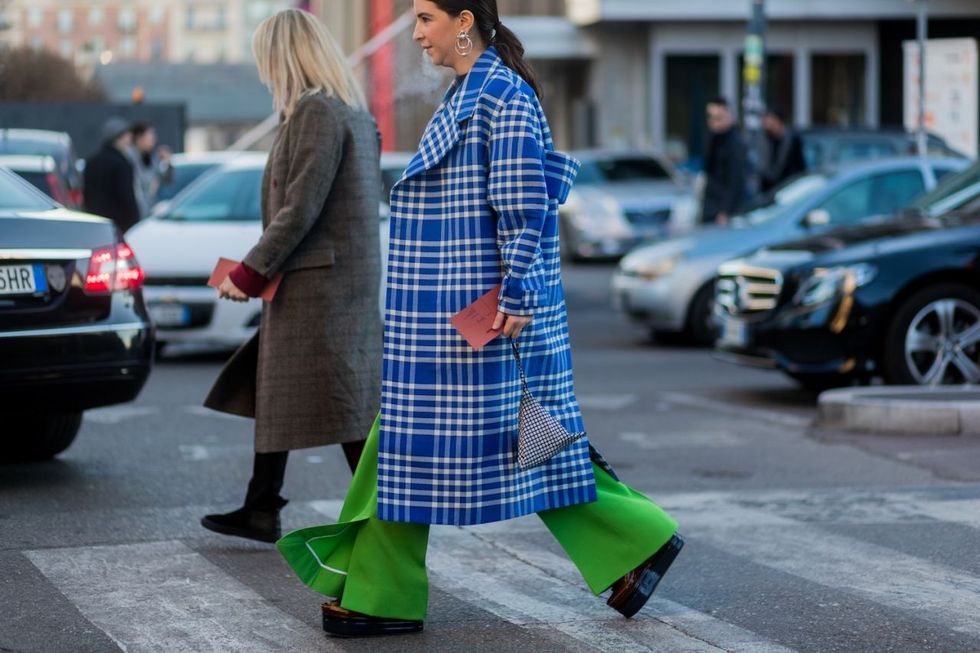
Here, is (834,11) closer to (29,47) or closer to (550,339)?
(29,47)

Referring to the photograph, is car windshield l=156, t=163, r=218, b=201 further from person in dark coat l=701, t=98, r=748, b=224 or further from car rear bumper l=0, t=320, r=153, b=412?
car rear bumper l=0, t=320, r=153, b=412

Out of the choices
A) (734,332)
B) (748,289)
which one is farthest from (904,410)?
(748,289)

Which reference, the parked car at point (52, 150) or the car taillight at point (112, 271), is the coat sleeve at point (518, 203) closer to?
the car taillight at point (112, 271)

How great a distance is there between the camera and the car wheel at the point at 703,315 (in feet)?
46.4

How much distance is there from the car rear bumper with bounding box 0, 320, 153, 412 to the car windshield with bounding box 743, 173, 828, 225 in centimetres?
724

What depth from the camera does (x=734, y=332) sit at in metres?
11.0

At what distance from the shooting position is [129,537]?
6.55 meters

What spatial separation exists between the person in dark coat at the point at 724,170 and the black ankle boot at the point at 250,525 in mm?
10174

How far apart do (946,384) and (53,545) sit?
19.3 feet

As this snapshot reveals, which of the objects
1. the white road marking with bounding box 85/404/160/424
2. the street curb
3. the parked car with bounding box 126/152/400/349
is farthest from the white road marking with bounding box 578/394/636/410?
the white road marking with bounding box 85/404/160/424

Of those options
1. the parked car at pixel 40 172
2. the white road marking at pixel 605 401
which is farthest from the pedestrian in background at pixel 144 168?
the white road marking at pixel 605 401

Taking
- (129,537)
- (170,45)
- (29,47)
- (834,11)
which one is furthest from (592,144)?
(170,45)

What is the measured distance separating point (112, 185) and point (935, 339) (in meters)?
8.42

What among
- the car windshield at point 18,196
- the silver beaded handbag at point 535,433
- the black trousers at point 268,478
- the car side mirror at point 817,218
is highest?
the car windshield at point 18,196
